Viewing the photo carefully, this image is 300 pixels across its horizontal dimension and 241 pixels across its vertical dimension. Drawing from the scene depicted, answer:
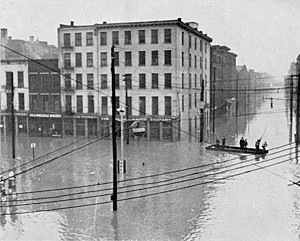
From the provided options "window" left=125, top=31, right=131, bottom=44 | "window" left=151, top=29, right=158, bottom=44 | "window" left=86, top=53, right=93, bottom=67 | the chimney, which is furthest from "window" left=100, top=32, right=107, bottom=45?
the chimney

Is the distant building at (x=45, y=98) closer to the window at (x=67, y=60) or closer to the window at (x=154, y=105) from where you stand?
the window at (x=67, y=60)

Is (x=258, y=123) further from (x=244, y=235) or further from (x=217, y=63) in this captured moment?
(x=244, y=235)

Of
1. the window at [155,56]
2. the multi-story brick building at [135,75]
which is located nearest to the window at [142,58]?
the multi-story brick building at [135,75]

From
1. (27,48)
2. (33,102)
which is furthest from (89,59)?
(27,48)

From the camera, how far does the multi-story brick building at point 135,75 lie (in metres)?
48.2

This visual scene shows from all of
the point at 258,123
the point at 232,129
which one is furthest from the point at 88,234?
the point at 258,123

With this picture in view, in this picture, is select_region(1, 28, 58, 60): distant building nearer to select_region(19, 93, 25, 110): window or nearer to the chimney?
the chimney

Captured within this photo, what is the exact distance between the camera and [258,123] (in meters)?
67.6

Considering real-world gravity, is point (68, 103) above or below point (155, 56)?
below

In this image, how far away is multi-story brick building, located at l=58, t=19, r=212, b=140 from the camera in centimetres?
4822

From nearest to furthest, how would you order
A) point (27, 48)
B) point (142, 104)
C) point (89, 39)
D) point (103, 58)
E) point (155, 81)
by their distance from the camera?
point (155, 81) < point (142, 104) < point (103, 58) < point (89, 39) < point (27, 48)

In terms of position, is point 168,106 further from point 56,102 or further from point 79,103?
point 56,102

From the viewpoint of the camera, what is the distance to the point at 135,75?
4975 cm

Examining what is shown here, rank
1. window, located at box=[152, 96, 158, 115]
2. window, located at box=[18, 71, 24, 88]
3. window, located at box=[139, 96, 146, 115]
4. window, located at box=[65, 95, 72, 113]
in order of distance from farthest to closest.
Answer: window, located at box=[18, 71, 24, 88]
window, located at box=[65, 95, 72, 113]
window, located at box=[139, 96, 146, 115]
window, located at box=[152, 96, 158, 115]
